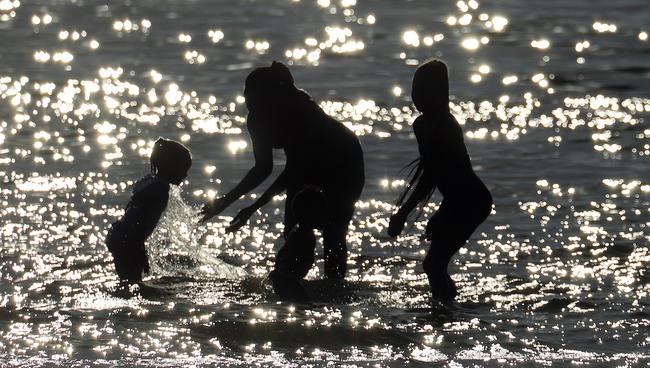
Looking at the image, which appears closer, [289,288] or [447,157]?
[447,157]

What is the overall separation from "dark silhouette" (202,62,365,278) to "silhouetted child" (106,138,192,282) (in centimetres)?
37

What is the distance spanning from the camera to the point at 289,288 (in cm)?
1137

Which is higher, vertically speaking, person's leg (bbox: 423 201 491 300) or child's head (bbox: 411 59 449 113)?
child's head (bbox: 411 59 449 113)

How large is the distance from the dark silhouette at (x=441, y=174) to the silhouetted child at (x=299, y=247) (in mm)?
846

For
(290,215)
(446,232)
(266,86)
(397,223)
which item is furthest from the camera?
(290,215)

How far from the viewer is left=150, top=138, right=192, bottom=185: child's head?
11484 millimetres

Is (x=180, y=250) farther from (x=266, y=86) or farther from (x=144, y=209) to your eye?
(x=266, y=86)

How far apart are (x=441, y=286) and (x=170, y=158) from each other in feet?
7.17

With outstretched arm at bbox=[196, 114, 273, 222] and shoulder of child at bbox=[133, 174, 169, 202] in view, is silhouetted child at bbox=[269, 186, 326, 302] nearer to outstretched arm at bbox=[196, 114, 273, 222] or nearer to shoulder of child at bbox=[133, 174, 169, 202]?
outstretched arm at bbox=[196, 114, 273, 222]

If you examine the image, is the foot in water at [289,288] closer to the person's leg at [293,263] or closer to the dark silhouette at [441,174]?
the person's leg at [293,263]

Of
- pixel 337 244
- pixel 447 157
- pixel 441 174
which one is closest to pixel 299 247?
pixel 337 244

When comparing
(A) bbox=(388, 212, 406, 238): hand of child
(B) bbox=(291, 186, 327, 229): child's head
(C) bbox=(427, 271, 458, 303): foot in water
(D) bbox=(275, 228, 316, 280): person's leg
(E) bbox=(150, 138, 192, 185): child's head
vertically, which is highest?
(E) bbox=(150, 138, 192, 185): child's head

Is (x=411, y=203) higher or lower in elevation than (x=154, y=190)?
lower

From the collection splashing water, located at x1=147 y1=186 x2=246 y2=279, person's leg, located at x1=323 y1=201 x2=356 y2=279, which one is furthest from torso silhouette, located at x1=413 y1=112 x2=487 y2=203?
splashing water, located at x1=147 y1=186 x2=246 y2=279
